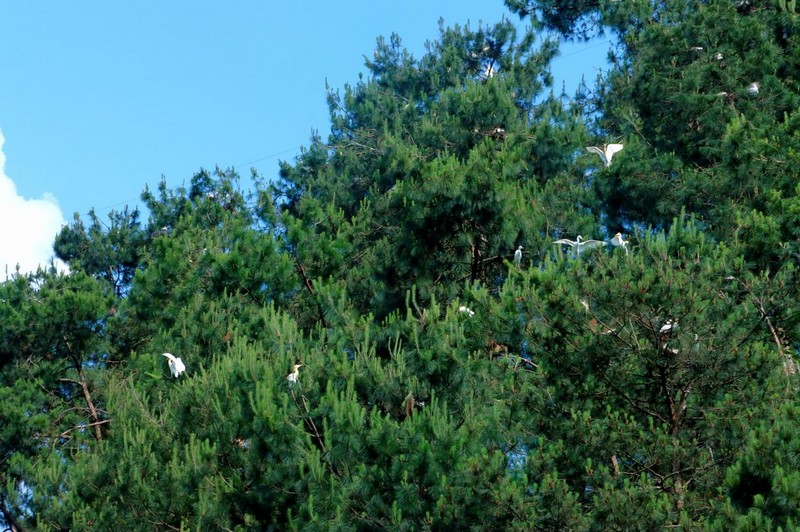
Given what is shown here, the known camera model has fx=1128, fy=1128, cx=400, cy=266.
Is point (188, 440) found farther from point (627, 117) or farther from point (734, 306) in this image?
Answer: point (627, 117)

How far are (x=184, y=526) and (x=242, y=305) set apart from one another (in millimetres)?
4307

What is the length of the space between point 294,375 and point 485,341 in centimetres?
153

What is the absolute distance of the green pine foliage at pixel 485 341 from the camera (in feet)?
23.7

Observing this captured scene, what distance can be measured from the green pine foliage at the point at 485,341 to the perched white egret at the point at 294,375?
72 mm

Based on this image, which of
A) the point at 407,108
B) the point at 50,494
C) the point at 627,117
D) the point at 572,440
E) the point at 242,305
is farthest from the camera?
the point at 407,108

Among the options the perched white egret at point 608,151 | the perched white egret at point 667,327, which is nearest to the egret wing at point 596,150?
the perched white egret at point 608,151

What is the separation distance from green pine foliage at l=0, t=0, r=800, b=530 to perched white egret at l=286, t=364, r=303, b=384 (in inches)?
2.8

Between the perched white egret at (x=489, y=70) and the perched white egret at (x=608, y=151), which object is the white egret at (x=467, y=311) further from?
the perched white egret at (x=489, y=70)

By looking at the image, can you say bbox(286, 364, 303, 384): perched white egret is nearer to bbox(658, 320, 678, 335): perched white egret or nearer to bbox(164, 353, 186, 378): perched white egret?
bbox(658, 320, 678, 335): perched white egret

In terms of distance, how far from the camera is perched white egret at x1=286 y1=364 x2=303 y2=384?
315 inches

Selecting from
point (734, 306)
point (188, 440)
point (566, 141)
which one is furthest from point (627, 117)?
point (188, 440)

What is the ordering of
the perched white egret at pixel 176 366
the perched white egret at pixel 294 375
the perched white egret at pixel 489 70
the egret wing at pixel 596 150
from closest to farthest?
the perched white egret at pixel 294 375
the perched white egret at pixel 176 366
the egret wing at pixel 596 150
the perched white egret at pixel 489 70

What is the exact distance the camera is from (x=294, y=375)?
26.4 feet

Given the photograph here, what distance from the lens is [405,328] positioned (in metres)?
9.01
